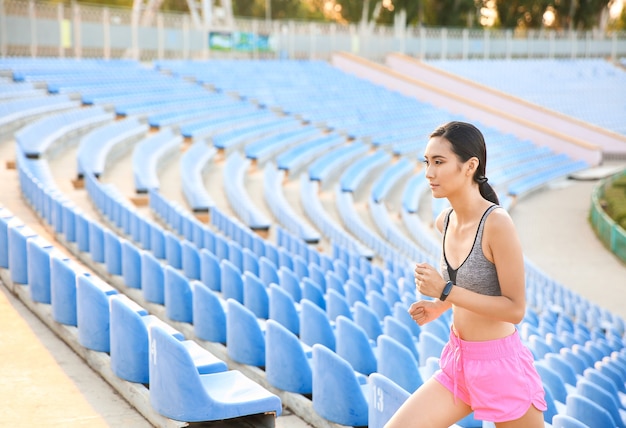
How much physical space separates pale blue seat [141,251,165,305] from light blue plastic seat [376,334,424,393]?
147cm

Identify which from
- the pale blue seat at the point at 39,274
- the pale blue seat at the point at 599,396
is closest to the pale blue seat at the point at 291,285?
the pale blue seat at the point at 39,274

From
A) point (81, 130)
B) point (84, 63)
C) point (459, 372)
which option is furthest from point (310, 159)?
point (459, 372)

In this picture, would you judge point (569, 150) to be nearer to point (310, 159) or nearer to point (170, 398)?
point (310, 159)

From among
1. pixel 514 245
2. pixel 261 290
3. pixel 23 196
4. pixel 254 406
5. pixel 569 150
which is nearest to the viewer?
pixel 514 245

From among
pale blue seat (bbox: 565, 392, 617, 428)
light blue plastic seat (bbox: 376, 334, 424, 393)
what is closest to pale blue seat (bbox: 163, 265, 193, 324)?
light blue plastic seat (bbox: 376, 334, 424, 393)

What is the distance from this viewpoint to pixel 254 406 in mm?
2480

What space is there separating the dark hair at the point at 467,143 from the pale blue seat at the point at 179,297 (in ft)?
→ 7.51

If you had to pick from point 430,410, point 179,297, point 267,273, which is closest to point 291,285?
point 267,273

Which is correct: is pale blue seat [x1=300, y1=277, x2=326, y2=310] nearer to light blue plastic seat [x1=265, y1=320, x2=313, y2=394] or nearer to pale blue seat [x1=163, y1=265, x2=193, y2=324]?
pale blue seat [x1=163, y1=265, x2=193, y2=324]

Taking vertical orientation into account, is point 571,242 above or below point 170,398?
below

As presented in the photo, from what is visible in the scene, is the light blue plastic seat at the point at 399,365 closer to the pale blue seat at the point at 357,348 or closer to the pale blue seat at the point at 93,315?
the pale blue seat at the point at 357,348

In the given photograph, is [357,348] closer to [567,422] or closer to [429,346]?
[429,346]

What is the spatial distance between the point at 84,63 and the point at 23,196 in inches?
410

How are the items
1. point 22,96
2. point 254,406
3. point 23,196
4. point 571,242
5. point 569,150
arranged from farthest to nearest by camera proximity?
point 569,150
point 571,242
point 22,96
point 23,196
point 254,406
